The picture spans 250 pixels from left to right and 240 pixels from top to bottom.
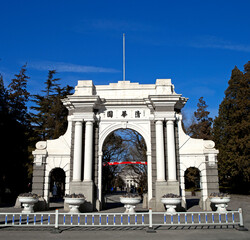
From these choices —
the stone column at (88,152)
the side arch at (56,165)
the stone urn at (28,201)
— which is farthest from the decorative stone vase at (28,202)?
the stone column at (88,152)

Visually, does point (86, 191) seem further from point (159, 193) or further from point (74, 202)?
point (159, 193)

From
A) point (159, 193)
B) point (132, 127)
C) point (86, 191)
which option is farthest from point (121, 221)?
point (132, 127)

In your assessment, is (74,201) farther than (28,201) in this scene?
No

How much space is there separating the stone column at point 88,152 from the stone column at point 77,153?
31 centimetres

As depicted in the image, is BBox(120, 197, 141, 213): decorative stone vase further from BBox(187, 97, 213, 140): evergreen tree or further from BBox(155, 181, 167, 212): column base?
BBox(187, 97, 213, 140): evergreen tree

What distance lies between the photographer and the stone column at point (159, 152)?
13.0m

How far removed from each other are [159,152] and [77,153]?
4.28 meters

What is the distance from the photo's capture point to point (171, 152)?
13195 millimetres

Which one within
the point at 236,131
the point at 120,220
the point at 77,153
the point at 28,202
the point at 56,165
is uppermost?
the point at 236,131

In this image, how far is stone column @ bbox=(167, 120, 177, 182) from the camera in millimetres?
12937

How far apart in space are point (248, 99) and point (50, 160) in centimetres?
1837

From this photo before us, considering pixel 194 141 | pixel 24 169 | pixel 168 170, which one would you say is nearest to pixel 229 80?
pixel 194 141

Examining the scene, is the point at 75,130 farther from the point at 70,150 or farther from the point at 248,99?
the point at 248,99

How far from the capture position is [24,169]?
2150 cm
